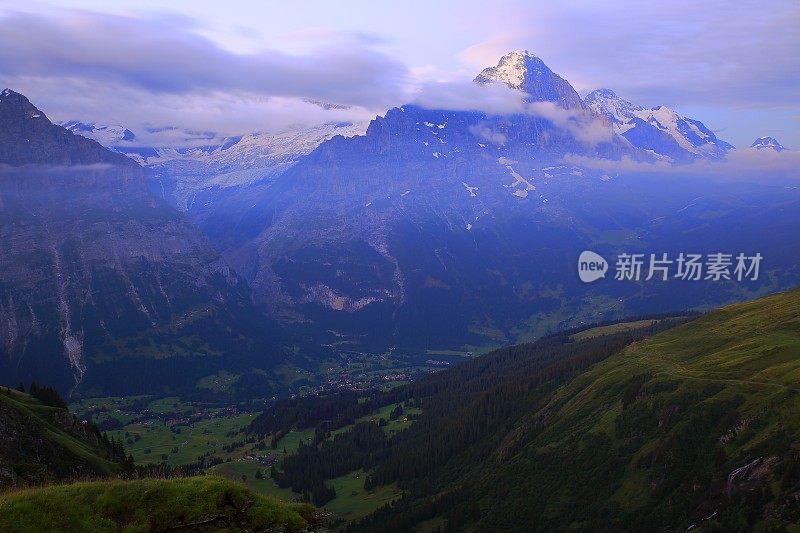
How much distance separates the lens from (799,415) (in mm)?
100812

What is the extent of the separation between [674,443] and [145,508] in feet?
347

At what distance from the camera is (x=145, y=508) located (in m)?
40.0

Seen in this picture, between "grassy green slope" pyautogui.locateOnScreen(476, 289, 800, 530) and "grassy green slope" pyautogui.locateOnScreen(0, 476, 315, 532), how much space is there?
72669mm

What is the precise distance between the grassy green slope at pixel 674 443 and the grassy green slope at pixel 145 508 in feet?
238

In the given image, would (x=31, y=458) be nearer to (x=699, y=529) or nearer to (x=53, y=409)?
(x=53, y=409)

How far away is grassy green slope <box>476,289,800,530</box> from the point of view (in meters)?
95.8

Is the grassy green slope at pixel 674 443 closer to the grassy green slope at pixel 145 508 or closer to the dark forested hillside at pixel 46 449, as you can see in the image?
the grassy green slope at pixel 145 508

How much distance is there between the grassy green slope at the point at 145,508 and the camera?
3841cm

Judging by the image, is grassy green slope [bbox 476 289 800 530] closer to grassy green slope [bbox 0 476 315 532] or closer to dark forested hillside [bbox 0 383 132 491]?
grassy green slope [bbox 0 476 315 532]

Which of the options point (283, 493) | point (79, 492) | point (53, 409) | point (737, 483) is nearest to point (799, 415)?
point (737, 483)

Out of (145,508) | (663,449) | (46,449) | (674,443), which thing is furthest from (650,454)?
(145,508)

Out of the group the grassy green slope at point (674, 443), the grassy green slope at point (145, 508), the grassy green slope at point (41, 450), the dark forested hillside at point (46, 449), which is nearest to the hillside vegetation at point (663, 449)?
the grassy green slope at point (674, 443)

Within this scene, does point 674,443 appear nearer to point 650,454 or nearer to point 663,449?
point 663,449

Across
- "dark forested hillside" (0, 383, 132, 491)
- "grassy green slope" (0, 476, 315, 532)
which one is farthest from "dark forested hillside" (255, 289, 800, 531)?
"dark forested hillside" (0, 383, 132, 491)
